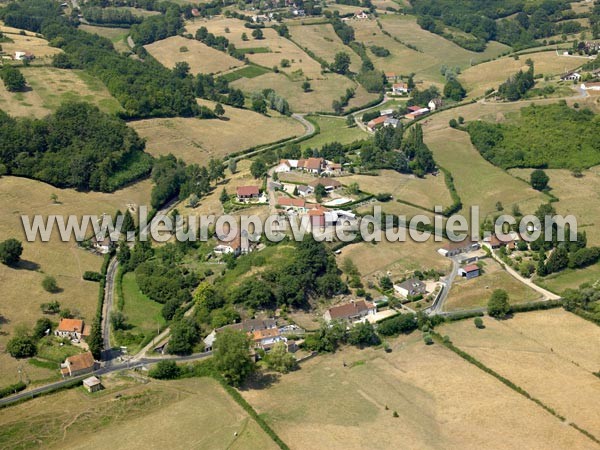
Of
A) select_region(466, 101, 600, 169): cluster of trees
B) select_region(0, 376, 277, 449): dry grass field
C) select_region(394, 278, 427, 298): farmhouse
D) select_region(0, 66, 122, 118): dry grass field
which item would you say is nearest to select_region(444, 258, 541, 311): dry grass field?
select_region(394, 278, 427, 298): farmhouse

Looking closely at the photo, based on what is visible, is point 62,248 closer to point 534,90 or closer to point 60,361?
point 60,361

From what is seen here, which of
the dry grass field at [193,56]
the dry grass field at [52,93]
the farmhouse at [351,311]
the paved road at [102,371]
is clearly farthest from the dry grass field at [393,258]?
the dry grass field at [193,56]

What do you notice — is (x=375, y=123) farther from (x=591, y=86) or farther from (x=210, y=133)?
(x=591, y=86)

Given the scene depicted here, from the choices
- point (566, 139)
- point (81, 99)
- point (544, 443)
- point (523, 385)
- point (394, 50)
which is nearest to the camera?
point (544, 443)

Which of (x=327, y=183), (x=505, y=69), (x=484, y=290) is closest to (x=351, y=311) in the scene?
(x=484, y=290)

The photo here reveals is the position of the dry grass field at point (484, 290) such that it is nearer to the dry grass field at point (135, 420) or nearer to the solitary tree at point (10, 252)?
the dry grass field at point (135, 420)

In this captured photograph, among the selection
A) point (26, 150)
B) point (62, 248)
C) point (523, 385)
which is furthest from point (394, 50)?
point (523, 385)
